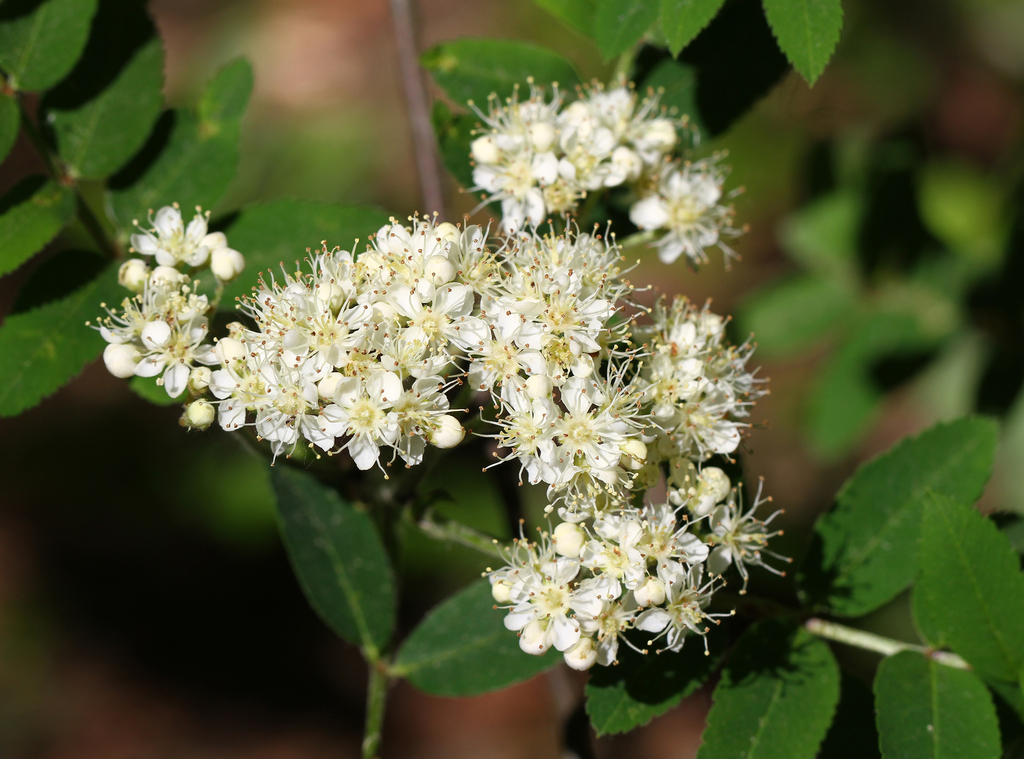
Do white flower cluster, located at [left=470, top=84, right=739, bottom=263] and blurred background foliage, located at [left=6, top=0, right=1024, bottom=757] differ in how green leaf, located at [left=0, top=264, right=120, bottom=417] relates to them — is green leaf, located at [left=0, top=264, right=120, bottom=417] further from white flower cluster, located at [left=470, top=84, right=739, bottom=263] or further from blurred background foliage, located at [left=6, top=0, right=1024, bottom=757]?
blurred background foliage, located at [left=6, top=0, right=1024, bottom=757]

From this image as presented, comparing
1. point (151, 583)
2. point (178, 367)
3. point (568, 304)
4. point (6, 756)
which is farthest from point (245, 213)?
point (6, 756)

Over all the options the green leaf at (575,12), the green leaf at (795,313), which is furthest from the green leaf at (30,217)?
the green leaf at (795,313)

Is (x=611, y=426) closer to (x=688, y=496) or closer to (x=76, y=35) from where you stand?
(x=688, y=496)

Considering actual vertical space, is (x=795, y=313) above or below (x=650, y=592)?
above

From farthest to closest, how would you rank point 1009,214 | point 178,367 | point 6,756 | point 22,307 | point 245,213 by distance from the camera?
1. point 6,756
2. point 1009,214
3. point 245,213
4. point 22,307
5. point 178,367

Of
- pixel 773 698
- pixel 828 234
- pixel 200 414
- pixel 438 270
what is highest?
pixel 828 234

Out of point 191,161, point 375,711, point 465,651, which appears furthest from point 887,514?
point 191,161

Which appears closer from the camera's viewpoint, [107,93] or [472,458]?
[107,93]

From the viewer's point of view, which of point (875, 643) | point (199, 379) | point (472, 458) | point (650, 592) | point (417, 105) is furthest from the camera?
point (472, 458)

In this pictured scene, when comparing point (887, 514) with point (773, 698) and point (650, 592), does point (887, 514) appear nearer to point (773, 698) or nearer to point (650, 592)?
point (773, 698)
